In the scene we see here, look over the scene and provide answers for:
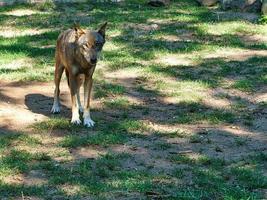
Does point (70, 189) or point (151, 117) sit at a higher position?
point (70, 189)

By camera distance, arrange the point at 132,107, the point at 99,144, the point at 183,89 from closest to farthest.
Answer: the point at 99,144
the point at 132,107
the point at 183,89

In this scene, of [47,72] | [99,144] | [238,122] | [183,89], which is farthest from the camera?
[47,72]

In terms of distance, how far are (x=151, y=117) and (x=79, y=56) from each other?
6.03 ft

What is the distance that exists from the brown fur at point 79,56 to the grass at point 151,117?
39 cm

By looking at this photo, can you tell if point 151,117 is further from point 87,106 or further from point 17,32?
point 17,32

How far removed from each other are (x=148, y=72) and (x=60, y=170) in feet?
19.1

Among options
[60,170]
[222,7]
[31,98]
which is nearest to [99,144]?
[60,170]

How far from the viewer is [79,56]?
9211 mm

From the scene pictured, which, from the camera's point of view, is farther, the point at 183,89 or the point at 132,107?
the point at 183,89

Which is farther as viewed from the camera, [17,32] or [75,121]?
[17,32]

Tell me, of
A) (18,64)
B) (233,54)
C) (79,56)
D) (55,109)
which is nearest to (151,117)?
(55,109)

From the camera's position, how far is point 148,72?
43.3ft

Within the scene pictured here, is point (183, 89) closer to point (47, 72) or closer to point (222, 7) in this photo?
point (47, 72)

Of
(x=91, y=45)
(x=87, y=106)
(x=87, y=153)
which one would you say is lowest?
(x=87, y=153)
